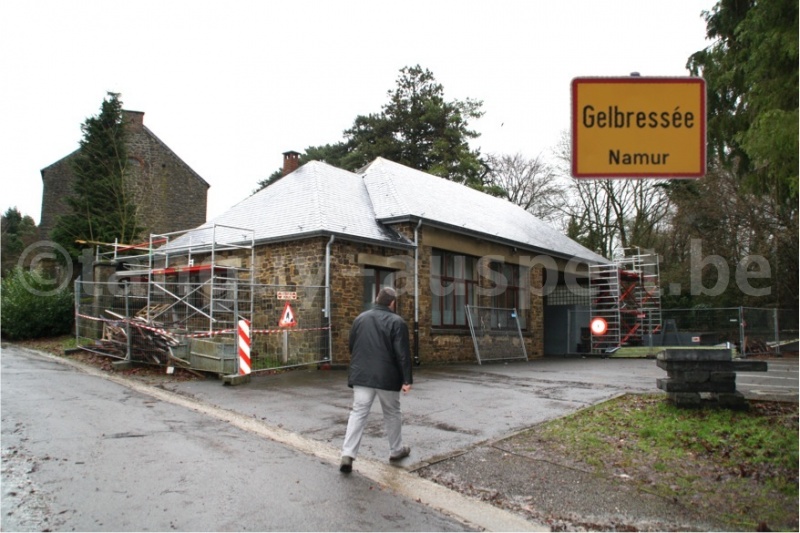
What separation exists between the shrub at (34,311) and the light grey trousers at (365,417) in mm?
19255

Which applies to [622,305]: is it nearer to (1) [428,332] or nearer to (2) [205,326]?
(1) [428,332]

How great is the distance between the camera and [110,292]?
16.5 meters

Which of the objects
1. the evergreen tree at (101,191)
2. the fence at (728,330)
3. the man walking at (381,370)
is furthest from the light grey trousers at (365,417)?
the evergreen tree at (101,191)

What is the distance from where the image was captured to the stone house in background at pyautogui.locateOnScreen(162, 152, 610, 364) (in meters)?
15.7

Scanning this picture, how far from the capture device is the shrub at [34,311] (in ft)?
71.6

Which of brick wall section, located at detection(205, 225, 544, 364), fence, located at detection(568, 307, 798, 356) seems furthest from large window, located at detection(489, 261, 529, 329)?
fence, located at detection(568, 307, 798, 356)

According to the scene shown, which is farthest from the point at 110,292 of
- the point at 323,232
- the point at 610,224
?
the point at 610,224

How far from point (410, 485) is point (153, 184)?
34.5m

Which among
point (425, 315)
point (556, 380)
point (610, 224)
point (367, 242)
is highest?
point (610, 224)

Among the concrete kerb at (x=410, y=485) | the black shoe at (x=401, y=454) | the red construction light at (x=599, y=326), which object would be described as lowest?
the concrete kerb at (x=410, y=485)

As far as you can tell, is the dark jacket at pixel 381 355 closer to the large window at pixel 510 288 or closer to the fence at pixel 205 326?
the fence at pixel 205 326

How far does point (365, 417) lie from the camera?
6.46 meters

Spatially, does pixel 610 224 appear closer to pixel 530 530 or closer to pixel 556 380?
pixel 556 380

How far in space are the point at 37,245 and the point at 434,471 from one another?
27.9 metres
